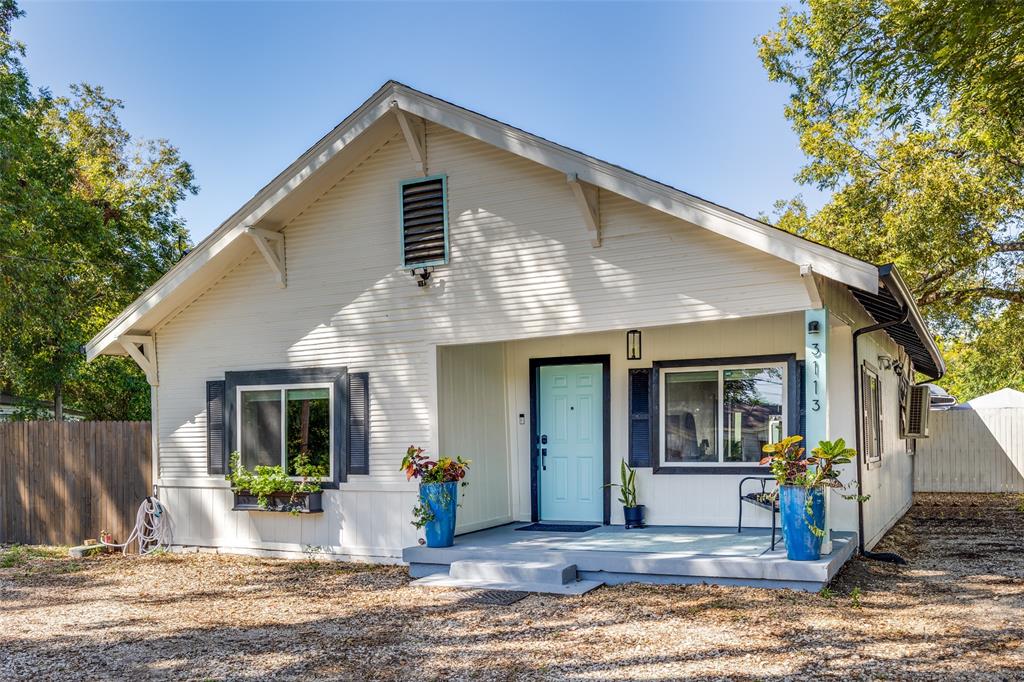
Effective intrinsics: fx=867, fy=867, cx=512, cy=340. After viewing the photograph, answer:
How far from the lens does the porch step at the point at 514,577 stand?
7.23 metres

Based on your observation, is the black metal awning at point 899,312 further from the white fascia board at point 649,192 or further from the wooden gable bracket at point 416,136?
the wooden gable bracket at point 416,136

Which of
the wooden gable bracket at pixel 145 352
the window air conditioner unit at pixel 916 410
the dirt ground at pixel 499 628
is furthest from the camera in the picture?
the window air conditioner unit at pixel 916 410

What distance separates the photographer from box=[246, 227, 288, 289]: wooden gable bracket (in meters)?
9.16

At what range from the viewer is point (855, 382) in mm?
8172

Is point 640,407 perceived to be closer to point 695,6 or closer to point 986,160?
point 695,6

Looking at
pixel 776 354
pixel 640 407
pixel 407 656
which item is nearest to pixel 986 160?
pixel 776 354

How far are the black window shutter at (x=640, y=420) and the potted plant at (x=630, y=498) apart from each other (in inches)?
4.0

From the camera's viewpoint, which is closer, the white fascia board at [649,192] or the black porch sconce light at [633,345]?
the white fascia board at [649,192]

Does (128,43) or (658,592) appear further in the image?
(128,43)

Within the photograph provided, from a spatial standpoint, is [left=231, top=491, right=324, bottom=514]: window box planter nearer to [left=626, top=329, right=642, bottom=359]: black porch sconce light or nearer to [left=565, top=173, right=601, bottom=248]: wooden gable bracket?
[left=626, top=329, right=642, bottom=359]: black porch sconce light

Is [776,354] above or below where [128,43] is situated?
below

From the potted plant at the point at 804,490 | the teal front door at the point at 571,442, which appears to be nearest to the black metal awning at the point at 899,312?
the potted plant at the point at 804,490

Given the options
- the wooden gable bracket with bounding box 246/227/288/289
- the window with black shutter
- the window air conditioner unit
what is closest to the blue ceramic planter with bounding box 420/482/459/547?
the window with black shutter

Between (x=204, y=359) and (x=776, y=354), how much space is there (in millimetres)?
6318
